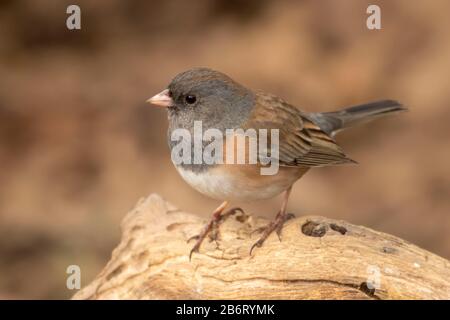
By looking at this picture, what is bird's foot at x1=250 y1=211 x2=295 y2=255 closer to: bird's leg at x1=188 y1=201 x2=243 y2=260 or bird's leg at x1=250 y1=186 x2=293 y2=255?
bird's leg at x1=250 y1=186 x2=293 y2=255

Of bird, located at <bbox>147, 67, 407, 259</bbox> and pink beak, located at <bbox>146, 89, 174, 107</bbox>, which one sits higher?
pink beak, located at <bbox>146, 89, 174, 107</bbox>

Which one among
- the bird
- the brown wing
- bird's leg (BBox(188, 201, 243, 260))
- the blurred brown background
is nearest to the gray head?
the bird

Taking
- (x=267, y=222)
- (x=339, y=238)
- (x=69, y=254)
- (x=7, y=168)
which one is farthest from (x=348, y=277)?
(x=7, y=168)

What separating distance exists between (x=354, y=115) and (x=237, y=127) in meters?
0.88

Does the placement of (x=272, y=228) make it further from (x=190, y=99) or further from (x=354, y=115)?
(x=354, y=115)

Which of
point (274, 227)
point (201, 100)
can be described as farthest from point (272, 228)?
point (201, 100)

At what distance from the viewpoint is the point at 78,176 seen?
5.11 metres

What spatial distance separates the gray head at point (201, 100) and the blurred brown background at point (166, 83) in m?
1.83

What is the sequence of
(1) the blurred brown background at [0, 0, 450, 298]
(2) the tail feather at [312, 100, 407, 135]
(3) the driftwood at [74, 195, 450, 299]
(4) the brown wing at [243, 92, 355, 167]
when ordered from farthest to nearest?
(1) the blurred brown background at [0, 0, 450, 298] < (2) the tail feather at [312, 100, 407, 135] < (4) the brown wing at [243, 92, 355, 167] < (3) the driftwood at [74, 195, 450, 299]

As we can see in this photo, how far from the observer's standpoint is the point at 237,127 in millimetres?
2994

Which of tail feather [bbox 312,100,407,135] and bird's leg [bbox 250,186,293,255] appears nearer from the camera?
bird's leg [bbox 250,186,293,255]

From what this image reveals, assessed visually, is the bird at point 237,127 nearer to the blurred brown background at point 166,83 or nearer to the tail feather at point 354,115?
the tail feather at point 354,115

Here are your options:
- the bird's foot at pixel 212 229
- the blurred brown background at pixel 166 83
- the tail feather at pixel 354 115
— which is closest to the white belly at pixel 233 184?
the bird's foot at pixel 212 229

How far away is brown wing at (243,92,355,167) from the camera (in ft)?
10.1
